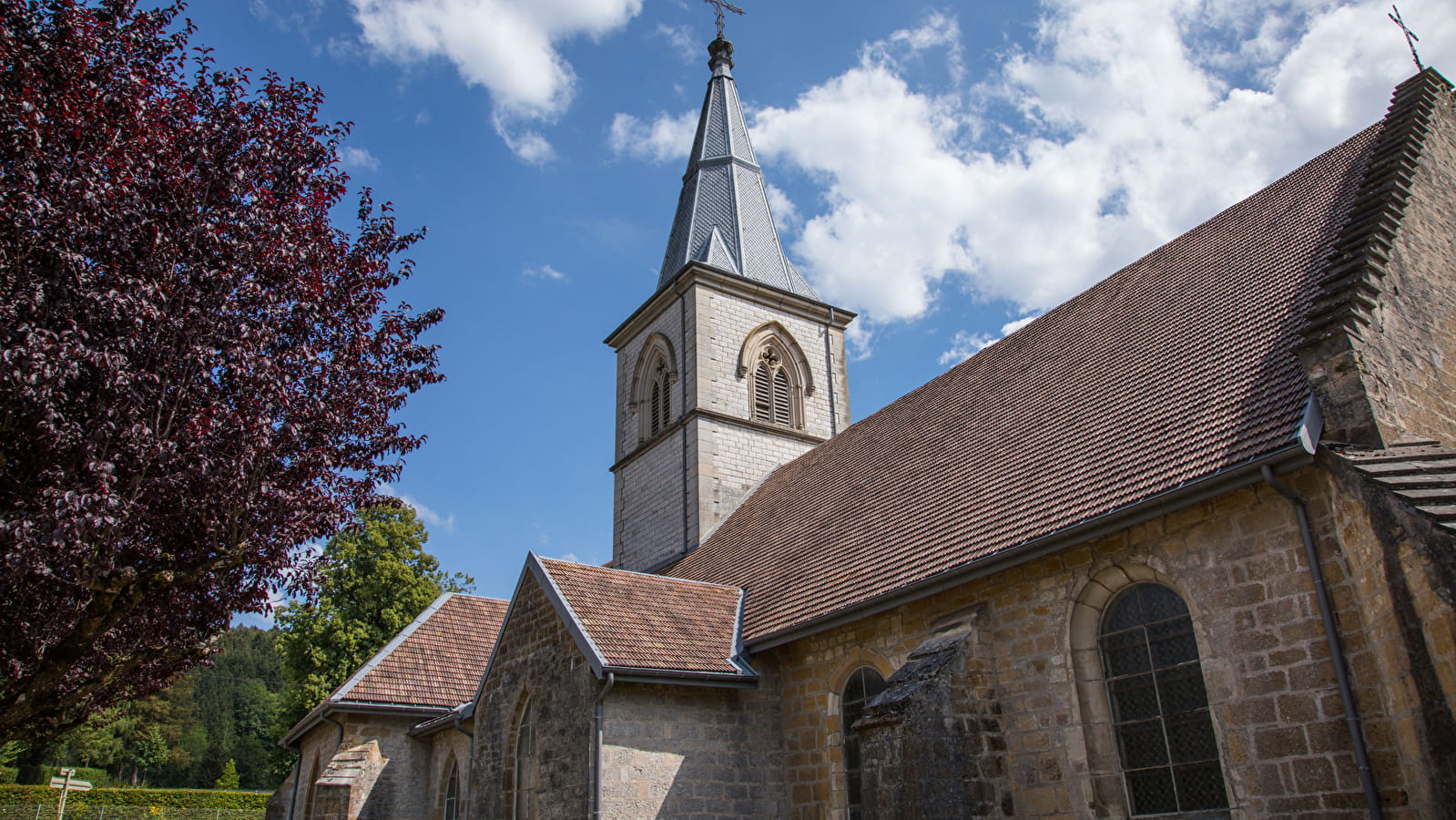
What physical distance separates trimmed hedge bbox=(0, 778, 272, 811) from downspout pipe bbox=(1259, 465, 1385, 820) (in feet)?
112

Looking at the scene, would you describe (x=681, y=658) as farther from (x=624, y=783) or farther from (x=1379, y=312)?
(x=1379, y=312)

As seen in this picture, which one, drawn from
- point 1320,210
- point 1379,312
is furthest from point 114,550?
point 1320,210

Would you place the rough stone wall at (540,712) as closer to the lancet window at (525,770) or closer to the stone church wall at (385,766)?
the lancet window at (525,770)

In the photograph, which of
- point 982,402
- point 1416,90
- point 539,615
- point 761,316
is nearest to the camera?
point 1416,90

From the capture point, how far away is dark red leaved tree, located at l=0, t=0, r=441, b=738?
254 inches

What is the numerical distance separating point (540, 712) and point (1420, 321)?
10.0 m

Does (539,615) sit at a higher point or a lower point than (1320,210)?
lower

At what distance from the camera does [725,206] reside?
23281mm

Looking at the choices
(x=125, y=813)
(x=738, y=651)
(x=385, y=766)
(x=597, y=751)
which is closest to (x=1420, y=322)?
(x=738, y=651)

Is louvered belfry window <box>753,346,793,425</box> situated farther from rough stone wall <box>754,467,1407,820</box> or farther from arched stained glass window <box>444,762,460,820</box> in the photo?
rough stone wall <box>754,467,1407,820</box>

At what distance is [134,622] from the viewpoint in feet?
28.2

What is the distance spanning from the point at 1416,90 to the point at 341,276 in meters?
11.1

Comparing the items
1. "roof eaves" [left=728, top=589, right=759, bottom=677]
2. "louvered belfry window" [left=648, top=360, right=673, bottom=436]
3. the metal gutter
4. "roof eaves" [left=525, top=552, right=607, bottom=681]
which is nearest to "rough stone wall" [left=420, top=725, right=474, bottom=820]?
"roof eaves" [left=525, top=552, right=607, bottom=681]

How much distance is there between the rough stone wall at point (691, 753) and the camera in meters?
10.3
